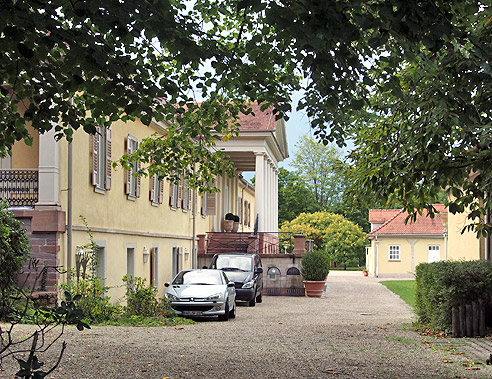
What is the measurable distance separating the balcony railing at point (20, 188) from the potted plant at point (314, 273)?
1627 cm

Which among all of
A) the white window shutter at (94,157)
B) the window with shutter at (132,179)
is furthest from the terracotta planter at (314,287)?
the white window shutter at (94,157)

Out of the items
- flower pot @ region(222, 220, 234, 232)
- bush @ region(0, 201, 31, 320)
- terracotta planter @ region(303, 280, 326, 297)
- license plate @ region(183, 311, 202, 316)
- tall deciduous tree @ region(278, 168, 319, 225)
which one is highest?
tall deciduous tree @ region(278, 168, 319, 225)

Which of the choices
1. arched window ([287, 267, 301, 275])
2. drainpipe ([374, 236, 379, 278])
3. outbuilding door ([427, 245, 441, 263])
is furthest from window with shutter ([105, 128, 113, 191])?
outbuilding door ([427, 245, 441, 263])

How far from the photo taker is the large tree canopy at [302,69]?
16.6 feet

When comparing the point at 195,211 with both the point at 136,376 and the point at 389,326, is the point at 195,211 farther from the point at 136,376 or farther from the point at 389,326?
the point at 136,376

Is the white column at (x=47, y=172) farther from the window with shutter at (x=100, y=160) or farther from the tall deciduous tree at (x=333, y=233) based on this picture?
the tall deciduous tree at (x=333, y=233)

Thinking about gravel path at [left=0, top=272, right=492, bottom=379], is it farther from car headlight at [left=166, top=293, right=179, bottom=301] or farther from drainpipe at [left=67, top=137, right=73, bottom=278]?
drainpipe at [left=67, top=137, right=73, bottom=278]

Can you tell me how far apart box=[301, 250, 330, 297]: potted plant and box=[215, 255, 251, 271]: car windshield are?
17.8ft

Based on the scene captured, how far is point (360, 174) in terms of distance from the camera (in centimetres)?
1090

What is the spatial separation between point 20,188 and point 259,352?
7.95 m

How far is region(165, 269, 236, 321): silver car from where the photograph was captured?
17938mm

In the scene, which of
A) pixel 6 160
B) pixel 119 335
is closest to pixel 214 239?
pixel 6 160

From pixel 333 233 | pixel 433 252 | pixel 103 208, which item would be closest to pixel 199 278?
pixel 103 208

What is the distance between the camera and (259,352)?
36.1 ft
